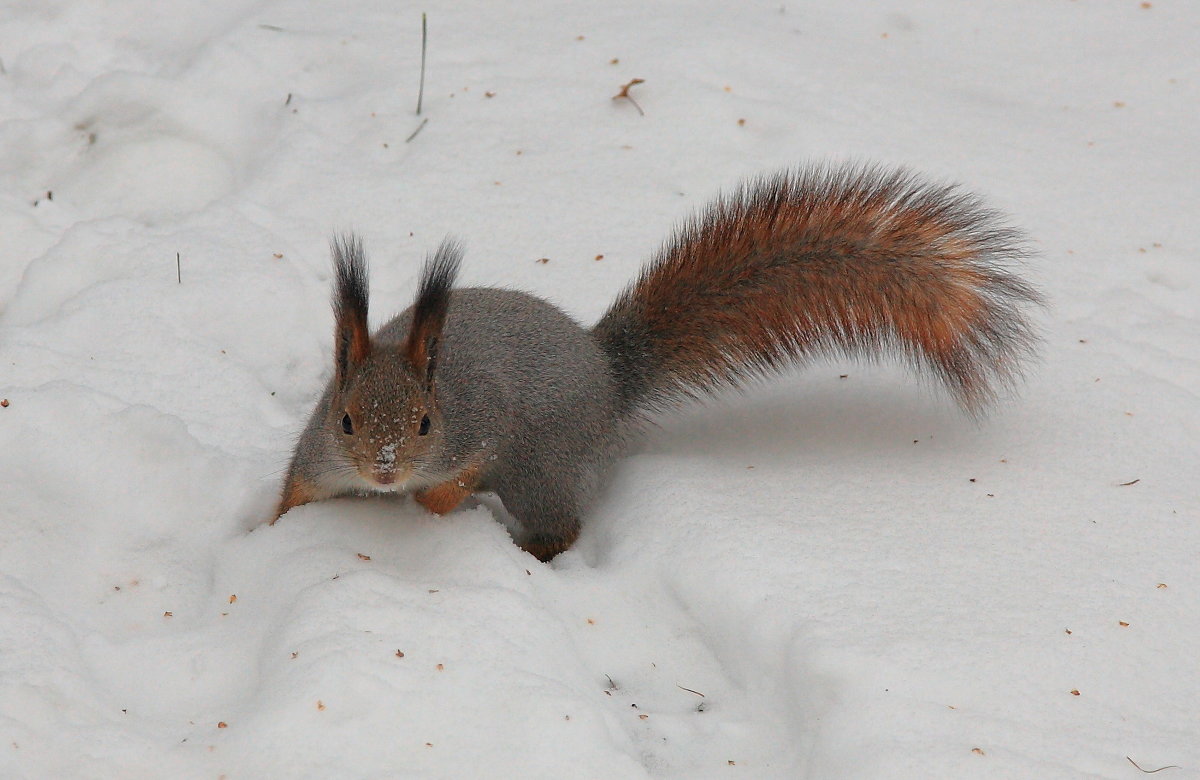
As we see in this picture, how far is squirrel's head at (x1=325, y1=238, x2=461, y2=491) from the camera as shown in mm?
2156

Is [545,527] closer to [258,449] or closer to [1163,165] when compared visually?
[258,449]

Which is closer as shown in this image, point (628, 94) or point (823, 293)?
point (823, 293)

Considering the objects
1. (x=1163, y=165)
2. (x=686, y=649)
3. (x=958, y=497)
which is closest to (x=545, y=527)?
(x=686, y=649)

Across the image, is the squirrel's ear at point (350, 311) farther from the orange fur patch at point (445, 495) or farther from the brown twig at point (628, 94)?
the brown twig at point (628, 94)

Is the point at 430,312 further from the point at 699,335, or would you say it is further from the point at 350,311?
the point at 699,335

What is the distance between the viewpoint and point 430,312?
7.18 feet

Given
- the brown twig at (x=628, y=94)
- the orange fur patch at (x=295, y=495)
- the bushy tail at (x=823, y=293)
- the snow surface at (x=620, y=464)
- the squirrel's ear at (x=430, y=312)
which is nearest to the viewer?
the snow surface at (x=620, y=464)

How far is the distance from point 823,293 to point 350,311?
1031mm

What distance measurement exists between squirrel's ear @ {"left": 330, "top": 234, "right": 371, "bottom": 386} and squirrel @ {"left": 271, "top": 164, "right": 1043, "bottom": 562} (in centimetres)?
4

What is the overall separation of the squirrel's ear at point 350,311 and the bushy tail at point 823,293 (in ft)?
2.18

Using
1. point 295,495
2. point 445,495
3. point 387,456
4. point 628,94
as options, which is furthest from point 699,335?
point 628,94

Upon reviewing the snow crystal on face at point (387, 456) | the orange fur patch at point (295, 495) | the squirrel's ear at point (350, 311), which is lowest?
the orange fur patch at point (295, 495)

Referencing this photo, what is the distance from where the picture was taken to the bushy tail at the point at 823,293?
2539mm

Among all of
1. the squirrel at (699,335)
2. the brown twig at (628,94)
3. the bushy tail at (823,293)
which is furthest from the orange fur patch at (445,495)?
the brown twig at (628,94)
